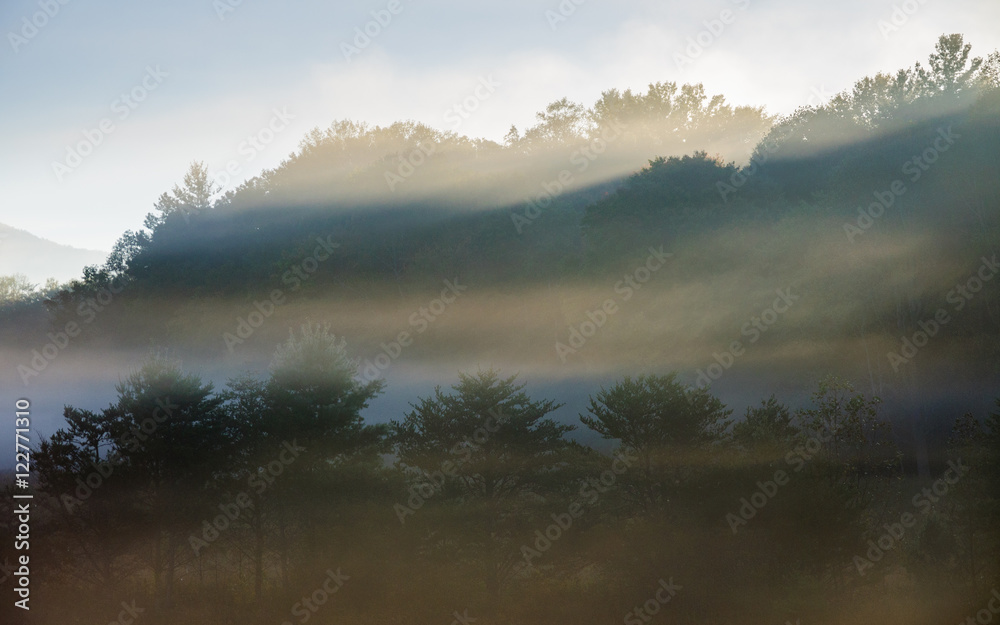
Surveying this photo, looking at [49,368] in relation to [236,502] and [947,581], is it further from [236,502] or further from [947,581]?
[947,581]

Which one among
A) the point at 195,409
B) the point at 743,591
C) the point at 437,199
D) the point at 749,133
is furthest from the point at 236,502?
the point at 749,133

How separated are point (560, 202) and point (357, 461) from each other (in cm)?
2990

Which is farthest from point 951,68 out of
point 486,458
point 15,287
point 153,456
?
point 15,287

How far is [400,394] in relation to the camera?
54.2 metres
